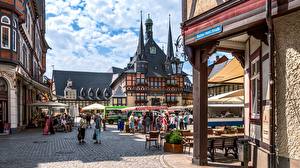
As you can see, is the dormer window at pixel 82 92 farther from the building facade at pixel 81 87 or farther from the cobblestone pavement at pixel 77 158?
the cobblestone pavement at pixel 77 158

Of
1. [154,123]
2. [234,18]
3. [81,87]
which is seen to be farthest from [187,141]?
[81,87]

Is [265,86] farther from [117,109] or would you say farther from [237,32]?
[117,109]

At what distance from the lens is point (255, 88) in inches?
379

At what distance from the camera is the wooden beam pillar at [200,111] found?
10133 mm

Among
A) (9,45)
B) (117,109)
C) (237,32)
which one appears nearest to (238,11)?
(237,32)

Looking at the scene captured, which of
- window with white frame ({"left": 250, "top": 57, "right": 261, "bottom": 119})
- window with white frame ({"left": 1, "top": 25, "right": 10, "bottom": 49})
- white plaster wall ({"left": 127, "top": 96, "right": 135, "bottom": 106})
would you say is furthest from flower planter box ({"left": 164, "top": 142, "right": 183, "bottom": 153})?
white plaster wall ({"left": 127, "top": 96, "right": 135, "bottom": 106})

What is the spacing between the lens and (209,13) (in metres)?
9.13

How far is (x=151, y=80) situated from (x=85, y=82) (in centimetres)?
2713

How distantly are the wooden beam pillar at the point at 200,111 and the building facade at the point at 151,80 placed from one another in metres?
54.2

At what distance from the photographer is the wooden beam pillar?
399 inches

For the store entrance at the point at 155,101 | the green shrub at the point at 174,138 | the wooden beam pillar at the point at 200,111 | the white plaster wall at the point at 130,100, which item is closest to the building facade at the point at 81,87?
the white plaster wall at the point at 130,100

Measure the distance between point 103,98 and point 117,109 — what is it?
43527 mm

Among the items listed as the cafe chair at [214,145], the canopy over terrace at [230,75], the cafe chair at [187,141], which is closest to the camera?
the cafe chair at [214,145]

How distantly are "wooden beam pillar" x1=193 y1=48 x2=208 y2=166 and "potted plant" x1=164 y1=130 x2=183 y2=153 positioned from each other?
3172 mm
